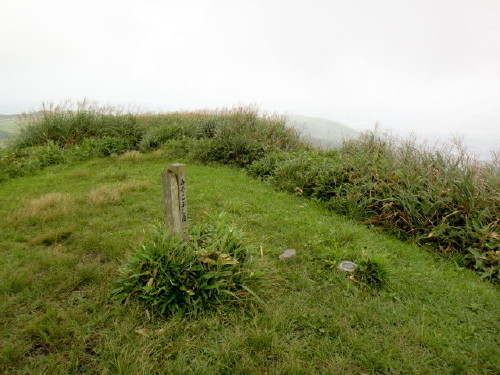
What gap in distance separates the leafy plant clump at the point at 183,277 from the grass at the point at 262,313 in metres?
0.12

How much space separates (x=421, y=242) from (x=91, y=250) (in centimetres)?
447

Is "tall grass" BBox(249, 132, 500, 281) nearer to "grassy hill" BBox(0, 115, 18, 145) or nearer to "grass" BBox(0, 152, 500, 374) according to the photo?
"grass" BBox(0, 152, 500, 374)

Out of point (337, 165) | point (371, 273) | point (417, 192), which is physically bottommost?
point (371, 273)

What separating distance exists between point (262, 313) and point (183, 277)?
0.76m

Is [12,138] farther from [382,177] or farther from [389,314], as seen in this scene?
[389,314]

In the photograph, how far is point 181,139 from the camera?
9.51 m

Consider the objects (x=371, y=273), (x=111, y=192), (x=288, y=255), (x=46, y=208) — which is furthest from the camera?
(x=111, y=192)

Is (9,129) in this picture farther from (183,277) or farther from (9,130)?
(183,277)

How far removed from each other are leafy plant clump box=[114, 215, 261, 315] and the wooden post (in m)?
0.11

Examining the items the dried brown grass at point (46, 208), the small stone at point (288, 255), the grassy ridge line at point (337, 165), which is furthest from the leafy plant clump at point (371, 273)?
the dried brown grass at point (46, 208)

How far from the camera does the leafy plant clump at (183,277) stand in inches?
98.1

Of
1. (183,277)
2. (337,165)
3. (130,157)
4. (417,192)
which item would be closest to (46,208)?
(183,277)

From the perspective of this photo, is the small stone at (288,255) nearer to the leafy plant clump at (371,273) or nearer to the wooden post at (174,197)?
the leafy plant clump at (371,273)

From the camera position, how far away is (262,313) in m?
2.54
